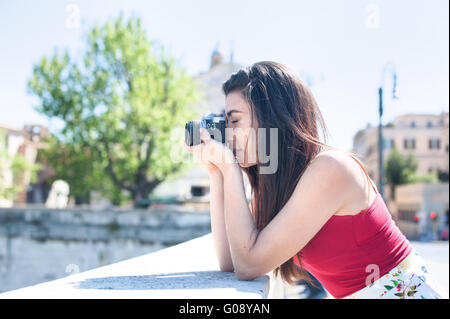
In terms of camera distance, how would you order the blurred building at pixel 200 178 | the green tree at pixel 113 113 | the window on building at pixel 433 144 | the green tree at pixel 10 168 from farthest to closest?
1. the window on building at pixel 433 144
2. the blurred building at pixel 200 178
3. the green tree at pixel 10 168
4. the green tree at pixel 113 113

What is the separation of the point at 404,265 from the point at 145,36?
2154cm

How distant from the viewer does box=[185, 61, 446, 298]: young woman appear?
1.83m

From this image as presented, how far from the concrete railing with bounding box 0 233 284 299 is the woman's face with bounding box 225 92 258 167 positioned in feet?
1.88

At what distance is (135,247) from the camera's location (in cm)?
1602

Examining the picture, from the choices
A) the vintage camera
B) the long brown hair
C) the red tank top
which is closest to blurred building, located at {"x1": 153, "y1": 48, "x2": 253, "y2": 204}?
the vintage camera

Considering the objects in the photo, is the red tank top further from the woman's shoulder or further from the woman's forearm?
the woman's forearm

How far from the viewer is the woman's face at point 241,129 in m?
2.11

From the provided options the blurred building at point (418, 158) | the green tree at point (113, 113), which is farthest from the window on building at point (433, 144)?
the green tree at point (113, 113)

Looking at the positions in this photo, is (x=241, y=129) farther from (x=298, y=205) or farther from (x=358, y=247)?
(x=358, y=247)

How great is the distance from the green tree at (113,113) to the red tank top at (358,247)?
18.8m

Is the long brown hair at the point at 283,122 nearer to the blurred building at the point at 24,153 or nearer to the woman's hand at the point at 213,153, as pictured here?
the woman's hand at the point at 213,153

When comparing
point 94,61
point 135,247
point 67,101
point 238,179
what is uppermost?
point 94,61
